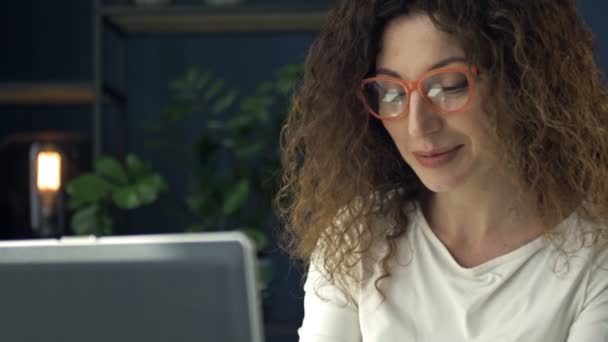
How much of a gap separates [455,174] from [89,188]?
2226mm

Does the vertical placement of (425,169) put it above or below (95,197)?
above

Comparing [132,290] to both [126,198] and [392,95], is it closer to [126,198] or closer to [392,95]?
[392,95]

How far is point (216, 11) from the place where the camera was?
369cm

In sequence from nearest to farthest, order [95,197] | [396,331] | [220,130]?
[396,331], [95,197], [220,130]

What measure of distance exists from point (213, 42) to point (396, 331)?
2.75 m

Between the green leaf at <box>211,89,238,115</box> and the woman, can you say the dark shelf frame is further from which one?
the woman

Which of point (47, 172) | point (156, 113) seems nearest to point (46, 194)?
point (47, 172)

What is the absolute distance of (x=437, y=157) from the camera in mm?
1464

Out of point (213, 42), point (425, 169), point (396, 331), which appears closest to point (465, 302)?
point (396, 331)

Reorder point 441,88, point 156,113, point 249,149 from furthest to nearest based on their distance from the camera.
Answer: point 156,113 → point 249,149 → point 441,88

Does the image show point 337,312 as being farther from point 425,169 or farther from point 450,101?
point 450,101

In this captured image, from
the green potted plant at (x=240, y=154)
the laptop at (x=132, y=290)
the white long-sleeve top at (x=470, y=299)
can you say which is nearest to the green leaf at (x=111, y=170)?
the green potted plant at (x=240, y=154)

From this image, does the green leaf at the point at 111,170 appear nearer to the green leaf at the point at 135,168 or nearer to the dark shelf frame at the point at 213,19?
the green leaf at the point at 135,168

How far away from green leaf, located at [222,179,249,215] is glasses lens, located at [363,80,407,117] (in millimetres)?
2050
